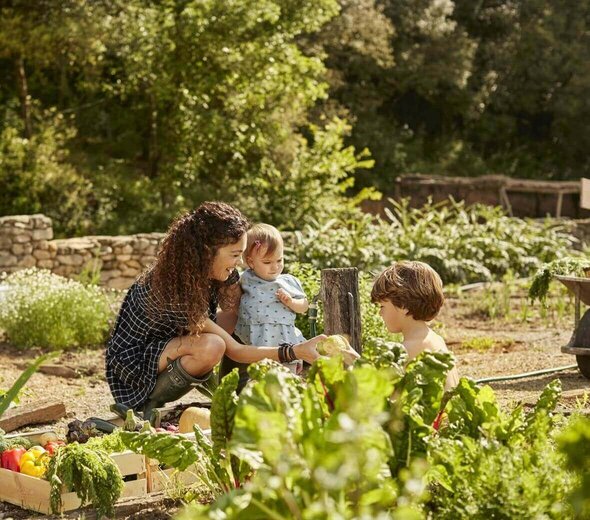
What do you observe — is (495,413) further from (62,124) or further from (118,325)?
(62,124)

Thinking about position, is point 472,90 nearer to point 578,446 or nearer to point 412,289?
point 412,289

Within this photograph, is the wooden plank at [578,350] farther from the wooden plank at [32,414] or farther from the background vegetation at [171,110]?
the background vegetation at [171,110]

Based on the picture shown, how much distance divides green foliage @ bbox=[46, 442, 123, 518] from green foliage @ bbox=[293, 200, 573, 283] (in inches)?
292

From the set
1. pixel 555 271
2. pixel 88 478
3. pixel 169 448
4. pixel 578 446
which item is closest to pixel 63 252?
pixel 555 271

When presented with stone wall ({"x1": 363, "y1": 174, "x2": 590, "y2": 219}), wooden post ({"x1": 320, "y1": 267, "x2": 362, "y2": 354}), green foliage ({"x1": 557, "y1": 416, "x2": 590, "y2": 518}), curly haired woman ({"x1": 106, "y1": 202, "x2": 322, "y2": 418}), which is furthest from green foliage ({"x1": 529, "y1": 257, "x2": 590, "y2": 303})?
stone wall ({"x1": 363, "y1": 174, "x2": 590, "y2": 219})

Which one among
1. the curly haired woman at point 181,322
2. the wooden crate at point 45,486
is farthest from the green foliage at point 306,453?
the curly haired woman at point 181,322

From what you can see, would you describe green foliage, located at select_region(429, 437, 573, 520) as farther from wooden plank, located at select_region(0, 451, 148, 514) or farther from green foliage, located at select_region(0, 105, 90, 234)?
green foliage, located at select_region(0, 105, 90, 234)

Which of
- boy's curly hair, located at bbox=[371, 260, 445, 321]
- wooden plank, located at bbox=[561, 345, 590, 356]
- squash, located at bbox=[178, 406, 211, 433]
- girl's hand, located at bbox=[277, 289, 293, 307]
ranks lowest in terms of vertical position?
wooden plank, located at bbox=[561, 345, 590, 356]

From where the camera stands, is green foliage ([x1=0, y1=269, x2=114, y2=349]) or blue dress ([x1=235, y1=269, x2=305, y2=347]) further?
green foliage ([x1=0, y1=269, x2=114, y2=349])

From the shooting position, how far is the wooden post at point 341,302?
5.21 meters

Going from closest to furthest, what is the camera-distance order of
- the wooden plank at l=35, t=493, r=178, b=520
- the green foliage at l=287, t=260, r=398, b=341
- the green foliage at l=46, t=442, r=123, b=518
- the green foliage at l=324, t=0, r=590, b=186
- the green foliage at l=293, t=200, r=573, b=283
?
the green foliage at l=46, t=442, r=123, b=518 < the wooden plank at l=35, t=493, r=178, b=520 < the green foliage at l=287, t=260, r=398, b=341 < the green foliage at l=293, t=200, r=573, b=283 < the green foliage at l=324, t=0, r=590, b=186

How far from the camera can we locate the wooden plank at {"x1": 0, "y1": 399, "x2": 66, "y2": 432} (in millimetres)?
5699

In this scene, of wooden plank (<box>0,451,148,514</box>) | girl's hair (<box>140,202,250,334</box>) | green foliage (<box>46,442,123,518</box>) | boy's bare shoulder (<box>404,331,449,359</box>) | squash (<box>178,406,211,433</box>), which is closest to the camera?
green foliage (<box>46,442,123,518</box>)

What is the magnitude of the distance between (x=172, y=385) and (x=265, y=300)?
0.70m
